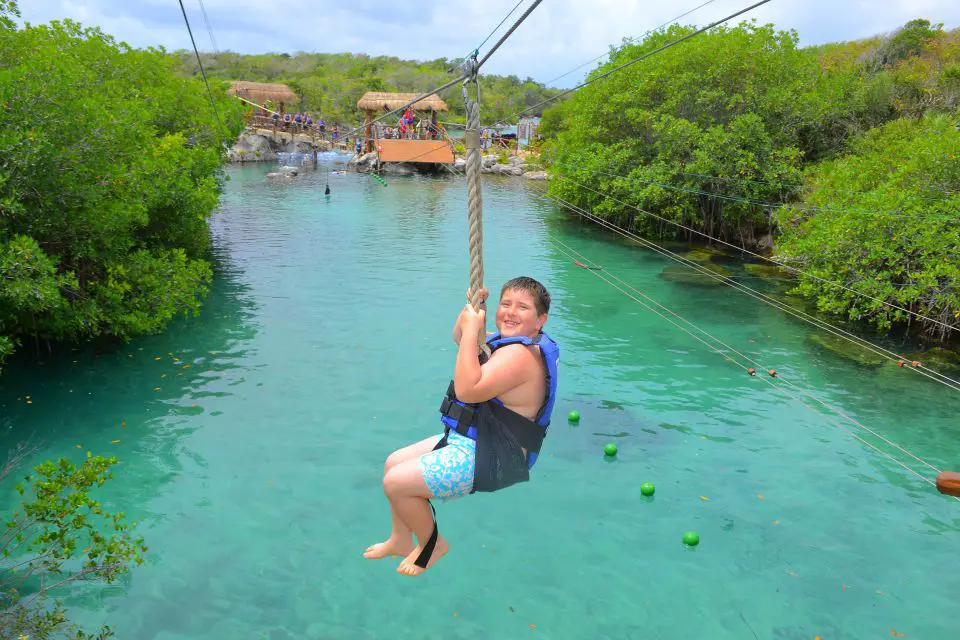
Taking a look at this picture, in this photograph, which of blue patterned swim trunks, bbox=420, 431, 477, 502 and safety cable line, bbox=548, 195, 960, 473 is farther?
safety cable line, bbox=548, 195, 960, 473

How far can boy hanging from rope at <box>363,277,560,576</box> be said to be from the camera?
3.37m

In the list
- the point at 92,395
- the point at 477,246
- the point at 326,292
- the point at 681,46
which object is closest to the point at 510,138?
the point at 681,46

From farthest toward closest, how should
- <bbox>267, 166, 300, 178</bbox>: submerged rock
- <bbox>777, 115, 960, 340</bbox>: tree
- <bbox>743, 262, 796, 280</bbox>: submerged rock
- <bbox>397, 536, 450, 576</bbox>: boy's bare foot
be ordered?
<bbox>267, 166, 300, 178</bbox>: submerged rock < <bbox>743, 262, 796, 280</bbox>: submerged rock < <bbox>777, 115, 960, 340</bbox>: tree < <bbox>397, 536, 450, 576</bbox>: boy's bare foot

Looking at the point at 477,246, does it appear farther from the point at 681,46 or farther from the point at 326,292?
the point at 681,46

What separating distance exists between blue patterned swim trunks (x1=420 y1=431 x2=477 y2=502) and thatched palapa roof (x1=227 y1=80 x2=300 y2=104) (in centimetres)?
5511

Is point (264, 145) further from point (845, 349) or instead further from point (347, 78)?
point (845, 349)

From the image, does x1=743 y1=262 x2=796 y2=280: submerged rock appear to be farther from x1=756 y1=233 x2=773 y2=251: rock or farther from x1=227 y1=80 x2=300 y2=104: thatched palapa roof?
x1=227 y1=80 x2=300 y2=104: thatched palapa roof

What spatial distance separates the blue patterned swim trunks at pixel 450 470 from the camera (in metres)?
3.40

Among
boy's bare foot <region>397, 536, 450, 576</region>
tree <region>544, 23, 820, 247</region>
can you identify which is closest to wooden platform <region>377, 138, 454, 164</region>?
tree <region>544, 23, 820, 247</region>

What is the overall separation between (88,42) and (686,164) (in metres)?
17.1

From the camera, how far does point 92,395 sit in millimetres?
10648

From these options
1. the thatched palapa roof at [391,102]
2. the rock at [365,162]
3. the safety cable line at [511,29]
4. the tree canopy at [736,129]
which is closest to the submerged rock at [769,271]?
the tree canopy at [736,129]

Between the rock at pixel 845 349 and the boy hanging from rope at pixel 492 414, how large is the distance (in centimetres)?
1241

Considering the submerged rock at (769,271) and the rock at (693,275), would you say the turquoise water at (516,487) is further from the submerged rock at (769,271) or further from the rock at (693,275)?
the submerged rock at (769,271)
